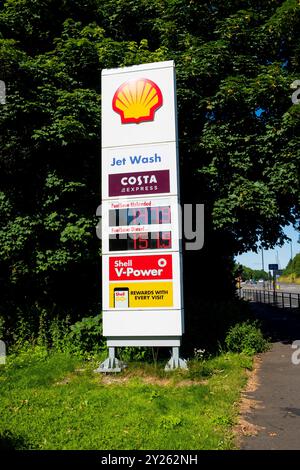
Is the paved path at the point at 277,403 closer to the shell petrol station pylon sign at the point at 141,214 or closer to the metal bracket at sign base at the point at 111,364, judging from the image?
the shell petrol station pylon sign at the point at 141,214

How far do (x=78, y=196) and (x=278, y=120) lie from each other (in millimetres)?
5792

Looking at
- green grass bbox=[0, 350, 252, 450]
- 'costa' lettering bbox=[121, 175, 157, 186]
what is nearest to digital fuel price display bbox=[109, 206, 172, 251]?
'costa' lettering bbox=[121, 175, 157, 186]

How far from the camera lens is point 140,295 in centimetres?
919

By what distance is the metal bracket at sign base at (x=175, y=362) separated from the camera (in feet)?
28.9

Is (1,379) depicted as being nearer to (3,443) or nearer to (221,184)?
(3,443)

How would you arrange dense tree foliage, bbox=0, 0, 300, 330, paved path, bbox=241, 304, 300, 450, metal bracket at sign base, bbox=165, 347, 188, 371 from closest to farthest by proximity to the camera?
paved path, bbox=241, 304, 300, 450, metal bracket at sign base, bbox=165, 347, 188, 371, dense tree foliage, bbox=0, 0, 300, 330

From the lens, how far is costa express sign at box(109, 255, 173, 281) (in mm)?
9109

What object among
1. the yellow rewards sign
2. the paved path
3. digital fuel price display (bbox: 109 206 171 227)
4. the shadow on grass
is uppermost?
digital fuel price display (bbox: 109 206 171 227)

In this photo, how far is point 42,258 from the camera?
10922mm

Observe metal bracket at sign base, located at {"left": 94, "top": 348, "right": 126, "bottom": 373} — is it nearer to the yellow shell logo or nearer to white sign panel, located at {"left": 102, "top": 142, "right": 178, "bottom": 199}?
white sign panel, located at {"left": 102, "top": 142, "right": 178, "bottom": 199}

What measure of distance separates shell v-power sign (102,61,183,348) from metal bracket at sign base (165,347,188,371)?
0.63 ft

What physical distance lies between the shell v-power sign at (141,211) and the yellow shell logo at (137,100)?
22 millimetres
